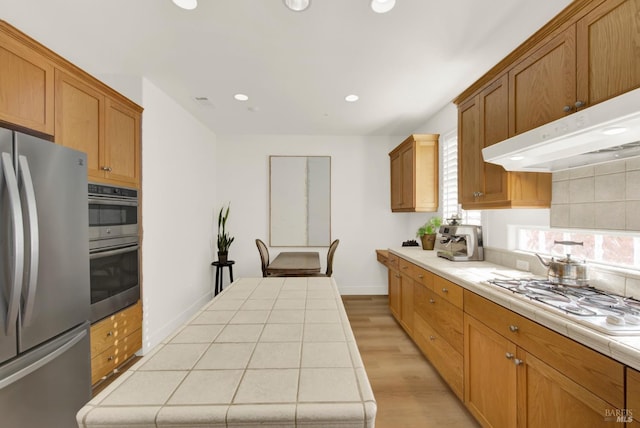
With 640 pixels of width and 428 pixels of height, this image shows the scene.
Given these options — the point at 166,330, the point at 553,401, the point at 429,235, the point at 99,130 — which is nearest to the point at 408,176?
the point at 429,235

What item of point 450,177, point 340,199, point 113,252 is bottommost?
point 113,252

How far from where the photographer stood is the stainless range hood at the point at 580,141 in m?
1.03

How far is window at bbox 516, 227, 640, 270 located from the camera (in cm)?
153

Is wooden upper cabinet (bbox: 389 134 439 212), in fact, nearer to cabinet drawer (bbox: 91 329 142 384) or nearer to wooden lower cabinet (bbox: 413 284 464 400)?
wooden lower cabinet (bbox: 413 284 464 400)

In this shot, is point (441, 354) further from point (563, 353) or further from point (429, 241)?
point (429, 241)

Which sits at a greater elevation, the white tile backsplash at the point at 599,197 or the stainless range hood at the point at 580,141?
the stainless range hood at the point at 580,141

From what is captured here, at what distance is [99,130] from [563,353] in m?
3.13

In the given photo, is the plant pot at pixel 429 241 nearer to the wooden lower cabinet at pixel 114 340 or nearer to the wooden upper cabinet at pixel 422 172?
the wooden upper cabinet at pixel 422 172

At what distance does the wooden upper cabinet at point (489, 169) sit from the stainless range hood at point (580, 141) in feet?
0.41

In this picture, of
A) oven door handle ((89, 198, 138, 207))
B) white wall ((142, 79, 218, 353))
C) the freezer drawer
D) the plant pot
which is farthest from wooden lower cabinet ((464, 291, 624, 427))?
white wall ((142, 79, 218, 353))

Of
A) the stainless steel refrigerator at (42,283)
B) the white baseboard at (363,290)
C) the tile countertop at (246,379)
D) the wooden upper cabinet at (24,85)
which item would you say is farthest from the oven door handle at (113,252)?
the white baseboard at (363,290)

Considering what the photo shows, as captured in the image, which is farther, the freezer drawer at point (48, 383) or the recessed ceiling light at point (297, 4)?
the recessed ceiling light at point (297, 4)

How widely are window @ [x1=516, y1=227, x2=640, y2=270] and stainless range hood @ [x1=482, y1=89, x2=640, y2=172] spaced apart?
0.44 m

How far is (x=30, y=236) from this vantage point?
1373mm
